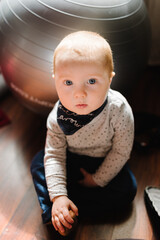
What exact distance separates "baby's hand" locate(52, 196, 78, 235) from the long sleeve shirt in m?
0.03

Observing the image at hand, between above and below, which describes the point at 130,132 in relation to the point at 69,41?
below

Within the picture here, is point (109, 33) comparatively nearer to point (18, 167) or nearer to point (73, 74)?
point (73, 74)

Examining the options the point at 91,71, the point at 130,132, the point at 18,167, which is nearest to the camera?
the point at 91,71

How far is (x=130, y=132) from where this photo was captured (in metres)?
0.85

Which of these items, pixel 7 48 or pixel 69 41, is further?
pixel 7 48

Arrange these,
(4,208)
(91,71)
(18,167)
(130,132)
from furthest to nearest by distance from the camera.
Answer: (18,167), (4,208), (130,132), (91,71)

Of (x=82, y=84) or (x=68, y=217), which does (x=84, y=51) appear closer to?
(x=82, y=84)

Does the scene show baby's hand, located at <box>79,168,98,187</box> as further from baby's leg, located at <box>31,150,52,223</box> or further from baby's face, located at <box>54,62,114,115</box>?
baby's face, located at <box>54,62,114,115</box>

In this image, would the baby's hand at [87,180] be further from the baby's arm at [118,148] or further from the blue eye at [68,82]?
the blue eye at [68,82]

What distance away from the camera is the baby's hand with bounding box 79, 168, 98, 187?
3.08 ft

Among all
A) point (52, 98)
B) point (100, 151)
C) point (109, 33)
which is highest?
point (109, 33)

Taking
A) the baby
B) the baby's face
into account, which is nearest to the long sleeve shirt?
the baby

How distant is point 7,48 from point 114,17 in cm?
39

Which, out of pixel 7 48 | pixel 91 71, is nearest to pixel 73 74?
pixel 91 71
